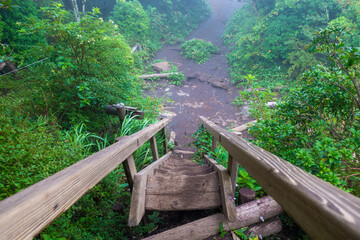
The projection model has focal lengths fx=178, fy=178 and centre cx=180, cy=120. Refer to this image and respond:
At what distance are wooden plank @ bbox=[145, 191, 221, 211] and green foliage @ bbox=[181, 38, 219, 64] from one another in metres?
11.8

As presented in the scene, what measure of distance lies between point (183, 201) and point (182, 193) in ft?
0.33

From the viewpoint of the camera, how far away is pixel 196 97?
923cm

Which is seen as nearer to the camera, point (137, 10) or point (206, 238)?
point (206, 238)

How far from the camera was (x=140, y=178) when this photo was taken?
181cm

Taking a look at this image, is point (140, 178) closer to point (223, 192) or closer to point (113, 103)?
point (223, 192)

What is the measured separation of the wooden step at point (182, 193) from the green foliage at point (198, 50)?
11617mm

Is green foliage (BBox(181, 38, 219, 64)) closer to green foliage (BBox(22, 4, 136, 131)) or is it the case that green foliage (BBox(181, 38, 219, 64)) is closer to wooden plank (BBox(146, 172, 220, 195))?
green foliage (BBox(22, 4, 136, 131))

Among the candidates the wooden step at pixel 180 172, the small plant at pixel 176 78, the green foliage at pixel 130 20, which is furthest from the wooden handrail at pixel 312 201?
the green foliage at pixel 130 20

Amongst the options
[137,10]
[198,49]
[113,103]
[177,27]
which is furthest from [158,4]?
[113,103]

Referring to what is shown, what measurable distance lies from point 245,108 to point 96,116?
621cm

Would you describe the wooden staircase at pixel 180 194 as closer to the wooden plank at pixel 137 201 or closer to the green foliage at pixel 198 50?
the wooden plank at pixel 137 201

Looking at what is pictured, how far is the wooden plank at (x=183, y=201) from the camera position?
1.82 metres

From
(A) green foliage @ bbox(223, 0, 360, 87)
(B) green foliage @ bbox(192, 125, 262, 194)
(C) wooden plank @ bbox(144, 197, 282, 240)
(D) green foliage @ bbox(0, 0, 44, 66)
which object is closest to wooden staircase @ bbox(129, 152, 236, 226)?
(C) wooden plank @ bbox(144, 197, 282, 240)

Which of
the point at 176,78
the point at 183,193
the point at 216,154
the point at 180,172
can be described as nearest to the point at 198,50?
the point at 176,78
